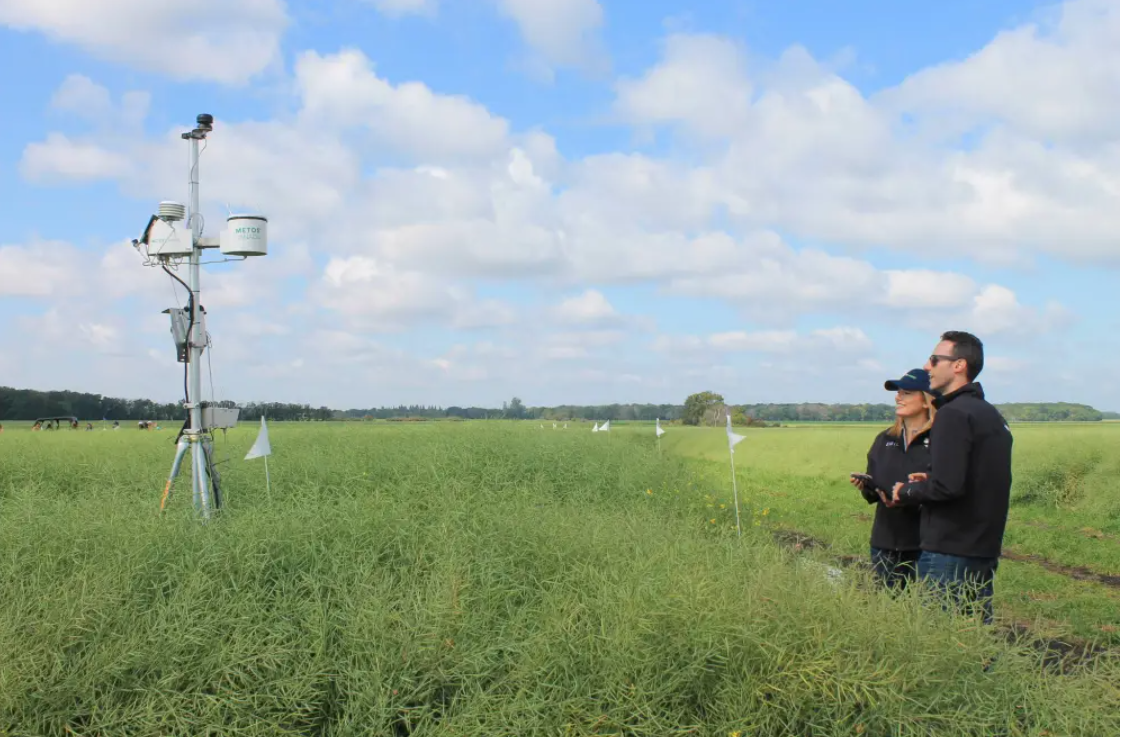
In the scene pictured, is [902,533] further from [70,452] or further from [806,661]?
[70,452]

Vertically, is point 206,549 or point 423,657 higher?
point 206,549

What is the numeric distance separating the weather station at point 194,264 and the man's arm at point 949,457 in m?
5.83

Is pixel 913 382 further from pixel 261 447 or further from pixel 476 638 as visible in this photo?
pixel 261 447

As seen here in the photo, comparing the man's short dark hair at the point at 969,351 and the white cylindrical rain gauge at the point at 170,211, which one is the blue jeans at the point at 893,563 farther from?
the white cylindrical rain gauge at the point at 170,211

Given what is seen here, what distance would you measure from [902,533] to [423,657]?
8.54 feet

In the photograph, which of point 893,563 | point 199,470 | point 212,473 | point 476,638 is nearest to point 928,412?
point 893,563

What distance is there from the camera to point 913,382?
4.36 metres

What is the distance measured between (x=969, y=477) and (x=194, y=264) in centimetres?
658

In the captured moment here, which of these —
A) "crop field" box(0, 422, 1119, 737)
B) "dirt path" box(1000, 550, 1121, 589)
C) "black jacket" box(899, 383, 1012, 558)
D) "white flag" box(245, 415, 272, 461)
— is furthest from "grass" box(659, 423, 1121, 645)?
"white flag" box(245, 415, 272, 461)

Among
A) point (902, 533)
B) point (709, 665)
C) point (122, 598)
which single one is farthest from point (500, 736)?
point (902, 533)

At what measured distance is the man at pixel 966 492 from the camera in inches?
151

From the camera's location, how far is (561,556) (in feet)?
15.0

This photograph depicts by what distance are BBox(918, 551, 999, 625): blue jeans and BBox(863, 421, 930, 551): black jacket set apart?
41 cm

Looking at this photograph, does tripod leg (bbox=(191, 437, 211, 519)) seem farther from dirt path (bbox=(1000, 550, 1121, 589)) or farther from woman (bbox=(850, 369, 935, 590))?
dirt path (bbox=(1000, 550, 1121, 589))
